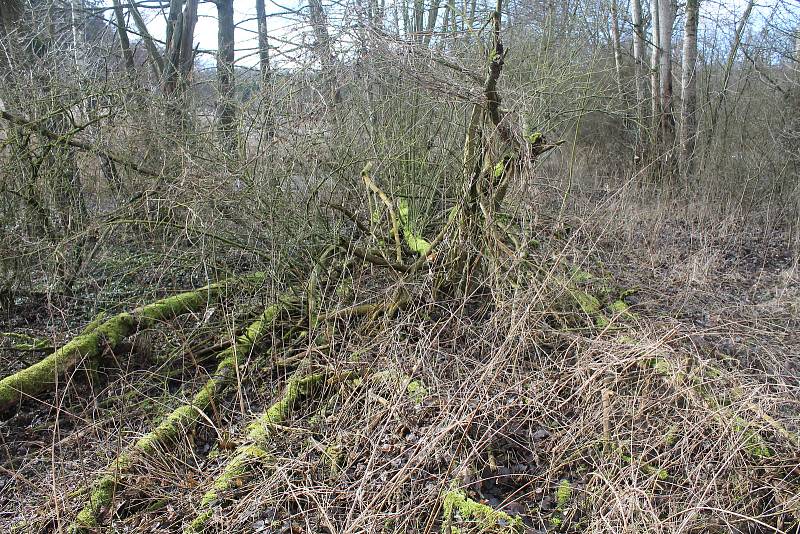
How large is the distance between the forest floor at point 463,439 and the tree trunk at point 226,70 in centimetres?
225

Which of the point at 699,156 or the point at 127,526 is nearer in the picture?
the point at 127,526

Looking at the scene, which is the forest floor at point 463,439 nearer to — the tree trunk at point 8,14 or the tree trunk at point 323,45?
the tree trunk at point 323,45

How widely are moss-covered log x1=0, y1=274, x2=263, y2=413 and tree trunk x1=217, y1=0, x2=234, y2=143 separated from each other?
5.11 ft

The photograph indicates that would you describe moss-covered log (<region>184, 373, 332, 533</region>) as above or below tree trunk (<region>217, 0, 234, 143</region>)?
below

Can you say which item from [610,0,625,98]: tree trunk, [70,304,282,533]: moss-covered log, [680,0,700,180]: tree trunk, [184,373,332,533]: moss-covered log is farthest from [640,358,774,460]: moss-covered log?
[610,0,625,98]: tree trunk

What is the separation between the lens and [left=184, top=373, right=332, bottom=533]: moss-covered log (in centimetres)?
317

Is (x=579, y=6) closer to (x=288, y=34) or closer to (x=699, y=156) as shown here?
(x=699, y=156)

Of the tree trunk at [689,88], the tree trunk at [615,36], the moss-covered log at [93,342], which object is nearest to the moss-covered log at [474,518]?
the moss-covered log at [93,342]

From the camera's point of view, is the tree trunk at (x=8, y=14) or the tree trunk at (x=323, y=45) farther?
the tree trunk at (x=8, y=14)

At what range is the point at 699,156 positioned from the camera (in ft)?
32.1

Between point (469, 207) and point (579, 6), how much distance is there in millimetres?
7865

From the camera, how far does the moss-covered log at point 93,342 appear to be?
14.0 feet

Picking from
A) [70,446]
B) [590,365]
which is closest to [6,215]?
[70,446]

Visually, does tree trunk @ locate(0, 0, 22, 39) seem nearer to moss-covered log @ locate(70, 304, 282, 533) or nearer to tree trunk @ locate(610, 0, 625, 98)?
moss-covered log @ locate(70, 304, 282, 533)
